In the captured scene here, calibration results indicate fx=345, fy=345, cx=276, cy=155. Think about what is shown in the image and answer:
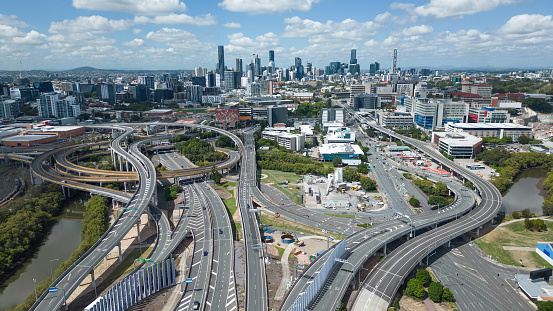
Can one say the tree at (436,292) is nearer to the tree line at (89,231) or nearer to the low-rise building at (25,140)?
the tree line at (89,231)

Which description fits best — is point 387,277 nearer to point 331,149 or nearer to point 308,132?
point 331,149

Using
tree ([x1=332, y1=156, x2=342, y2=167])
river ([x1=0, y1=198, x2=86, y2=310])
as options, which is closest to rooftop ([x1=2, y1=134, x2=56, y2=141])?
river ([x1=0, y1=198, x2=86, y2=310])

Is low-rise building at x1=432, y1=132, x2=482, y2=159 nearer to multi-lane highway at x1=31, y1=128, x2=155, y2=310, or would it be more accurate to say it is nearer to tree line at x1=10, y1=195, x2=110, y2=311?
multi-lane highway at x1=31, y1=128, x2=155, y2=310

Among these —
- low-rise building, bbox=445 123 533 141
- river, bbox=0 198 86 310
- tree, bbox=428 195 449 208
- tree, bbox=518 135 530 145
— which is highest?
low-rise building, bbox=445 123 533 141

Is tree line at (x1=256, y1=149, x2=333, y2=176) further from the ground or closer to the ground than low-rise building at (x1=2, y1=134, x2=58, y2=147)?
closer to the ground

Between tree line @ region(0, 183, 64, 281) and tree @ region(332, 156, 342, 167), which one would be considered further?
tree @ region(332, 156, 342, 167)

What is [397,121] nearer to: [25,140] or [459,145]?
[459,145]

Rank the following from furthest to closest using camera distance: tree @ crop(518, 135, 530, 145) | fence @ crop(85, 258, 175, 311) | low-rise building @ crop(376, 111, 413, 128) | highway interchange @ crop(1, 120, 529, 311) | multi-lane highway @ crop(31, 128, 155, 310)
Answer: low-rise building @ crop(376, 111, 413, 128)
tree @ crop(518, 135, 530, 145)
highway interchange @ crop(1, 120, 529, 311)
fence @ crop(85, 258, 175, 311)
multi-lane highway @ crop(31, 128, 155, 310)
